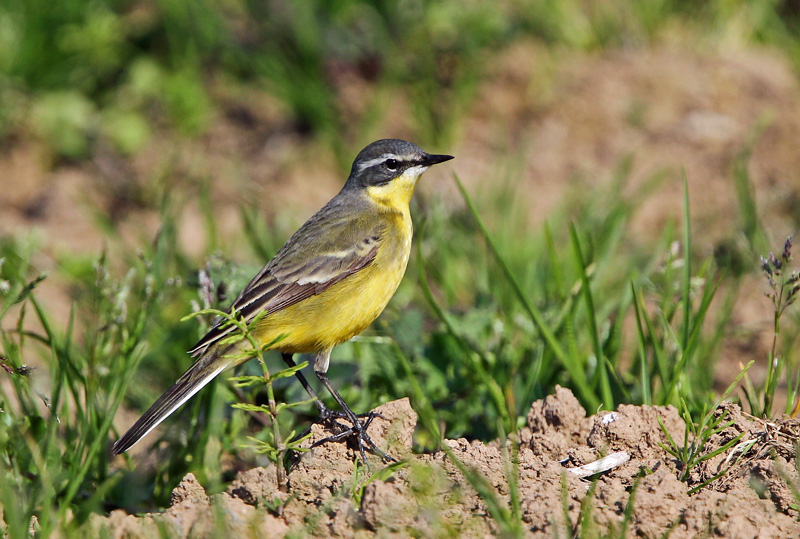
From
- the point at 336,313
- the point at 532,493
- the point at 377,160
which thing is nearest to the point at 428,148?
the point at 377,160

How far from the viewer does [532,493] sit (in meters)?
3.13

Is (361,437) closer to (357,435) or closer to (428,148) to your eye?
(357,435)

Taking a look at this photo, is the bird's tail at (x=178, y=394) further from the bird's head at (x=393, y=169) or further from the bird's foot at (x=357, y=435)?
the bird's head at (x=393, y=169)

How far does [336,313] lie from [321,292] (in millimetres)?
200

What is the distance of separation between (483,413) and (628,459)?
1.17 metres

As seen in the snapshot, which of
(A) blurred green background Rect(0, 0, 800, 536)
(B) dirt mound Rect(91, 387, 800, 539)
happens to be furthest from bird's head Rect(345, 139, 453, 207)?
(B) dirt mound Rect(91, 387, 800, 539)

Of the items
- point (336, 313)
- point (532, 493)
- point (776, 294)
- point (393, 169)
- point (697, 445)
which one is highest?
point (393, 169)

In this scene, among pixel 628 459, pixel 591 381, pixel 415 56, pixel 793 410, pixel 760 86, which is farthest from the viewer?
pixel 415 56

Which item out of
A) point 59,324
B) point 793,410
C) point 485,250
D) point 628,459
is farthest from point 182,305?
point 793,410

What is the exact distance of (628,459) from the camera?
348 cm

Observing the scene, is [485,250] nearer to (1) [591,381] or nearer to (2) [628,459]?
(1) [591,381]

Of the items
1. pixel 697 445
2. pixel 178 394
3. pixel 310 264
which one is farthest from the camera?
pixel 310 264

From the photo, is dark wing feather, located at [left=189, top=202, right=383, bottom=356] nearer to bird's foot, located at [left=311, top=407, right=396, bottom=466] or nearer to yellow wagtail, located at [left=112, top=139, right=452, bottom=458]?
yellow wagtail, located at [left=112, top=139, right=452, bottom=458]

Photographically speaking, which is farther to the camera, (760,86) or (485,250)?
(760,86)
